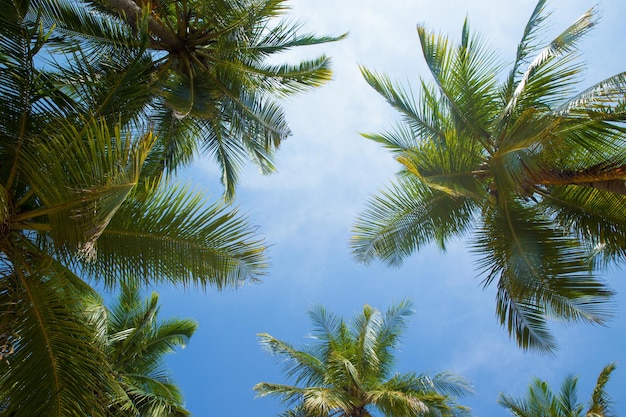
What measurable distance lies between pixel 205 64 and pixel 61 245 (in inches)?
267

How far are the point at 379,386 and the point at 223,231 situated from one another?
11.8 metres

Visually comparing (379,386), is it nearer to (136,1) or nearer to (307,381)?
(307,381)

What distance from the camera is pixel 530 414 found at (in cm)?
1703

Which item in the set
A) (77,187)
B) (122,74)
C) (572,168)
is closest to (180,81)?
(122,74)

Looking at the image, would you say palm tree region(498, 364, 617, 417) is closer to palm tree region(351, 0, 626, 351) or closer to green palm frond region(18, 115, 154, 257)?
palm tree region(351, 0, 626, 351)

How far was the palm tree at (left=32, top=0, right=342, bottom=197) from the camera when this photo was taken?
1016 centimetres

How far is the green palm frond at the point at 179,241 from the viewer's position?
5984 mm

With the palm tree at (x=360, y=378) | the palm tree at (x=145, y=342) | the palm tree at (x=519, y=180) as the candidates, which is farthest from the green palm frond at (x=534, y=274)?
the palm tree at (x=145, y=342)

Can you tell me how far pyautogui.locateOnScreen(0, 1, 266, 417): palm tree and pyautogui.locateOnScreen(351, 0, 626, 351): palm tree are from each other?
13.0 feet

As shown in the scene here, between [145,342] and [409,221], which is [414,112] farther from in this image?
[145,342]

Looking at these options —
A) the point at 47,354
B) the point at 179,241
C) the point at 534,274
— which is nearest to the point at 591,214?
the point at 534,274

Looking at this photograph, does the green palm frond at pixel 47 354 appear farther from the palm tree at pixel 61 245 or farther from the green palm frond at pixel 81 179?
the green palm frond at pixel 81 179

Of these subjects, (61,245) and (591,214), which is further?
(591,214)

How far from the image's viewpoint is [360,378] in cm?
1670
